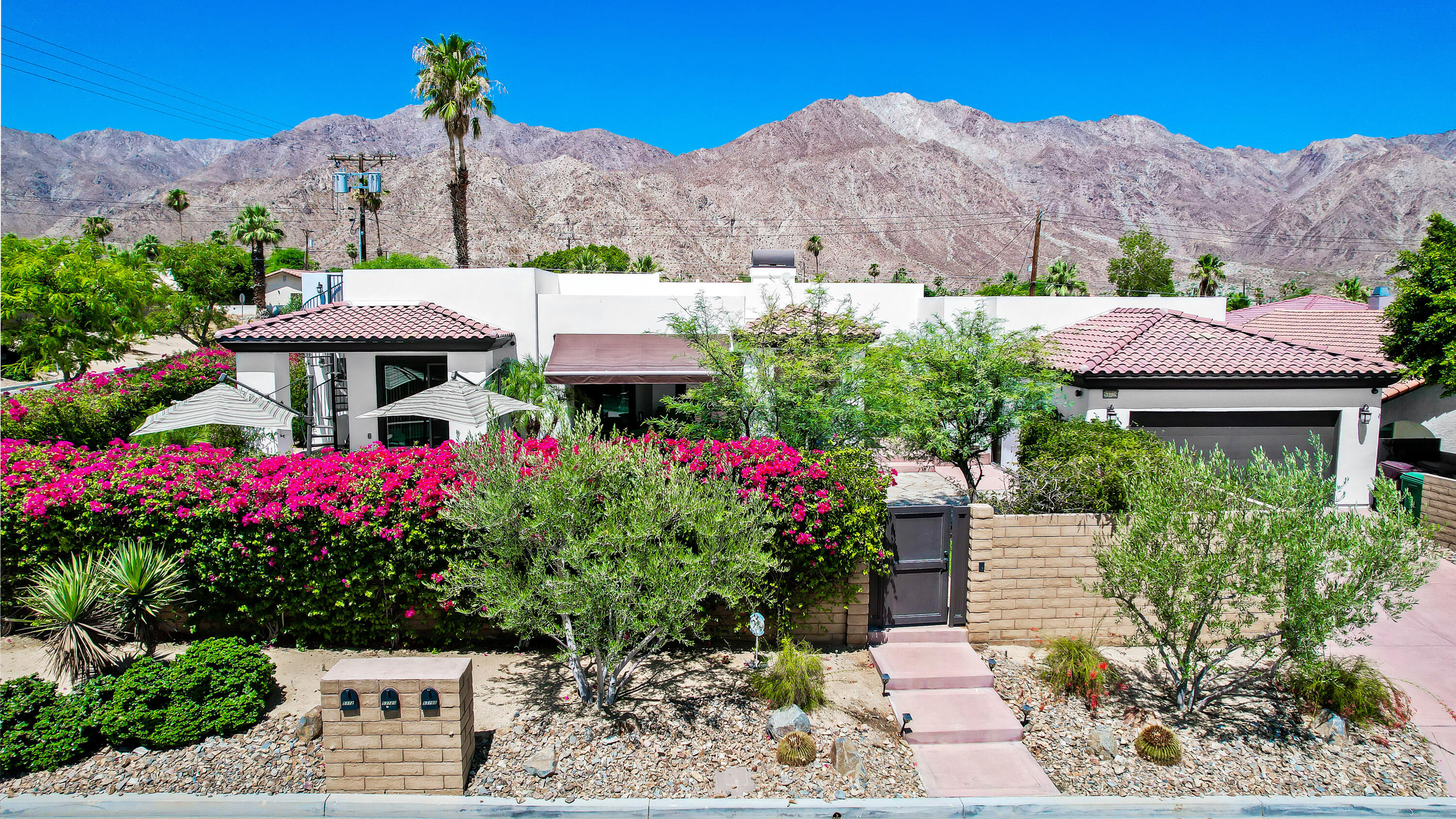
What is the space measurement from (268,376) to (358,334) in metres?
2.79

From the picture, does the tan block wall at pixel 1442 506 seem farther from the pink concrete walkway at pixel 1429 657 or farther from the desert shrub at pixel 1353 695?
the desert shrub at pixel 1353 695

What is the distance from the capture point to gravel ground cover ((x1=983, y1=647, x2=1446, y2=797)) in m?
7.96

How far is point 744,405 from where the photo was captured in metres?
14.7

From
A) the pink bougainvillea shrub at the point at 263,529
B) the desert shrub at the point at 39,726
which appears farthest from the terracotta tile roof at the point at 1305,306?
the desert shrub at the point at 39,726

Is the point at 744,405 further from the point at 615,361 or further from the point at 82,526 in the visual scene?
the point at 82,526

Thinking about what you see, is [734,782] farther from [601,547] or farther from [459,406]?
[459,406]

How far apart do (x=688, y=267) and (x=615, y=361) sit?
380 ft

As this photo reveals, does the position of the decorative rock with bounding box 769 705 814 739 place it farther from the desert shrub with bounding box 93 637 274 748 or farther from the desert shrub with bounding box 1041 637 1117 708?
the desert shrub with bounding box 93 637 274 748

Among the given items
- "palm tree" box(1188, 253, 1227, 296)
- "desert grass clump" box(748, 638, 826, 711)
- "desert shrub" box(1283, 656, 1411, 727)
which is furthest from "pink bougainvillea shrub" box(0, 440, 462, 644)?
"palm tree" box(1188, 253, 1227, 296)

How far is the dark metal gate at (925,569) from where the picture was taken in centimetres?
1053

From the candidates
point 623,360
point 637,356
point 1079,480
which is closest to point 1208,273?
point 637,356

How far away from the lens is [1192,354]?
63.4ft

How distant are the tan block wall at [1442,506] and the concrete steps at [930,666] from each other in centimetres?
1305

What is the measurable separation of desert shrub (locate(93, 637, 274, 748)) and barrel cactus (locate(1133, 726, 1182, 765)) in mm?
9894
